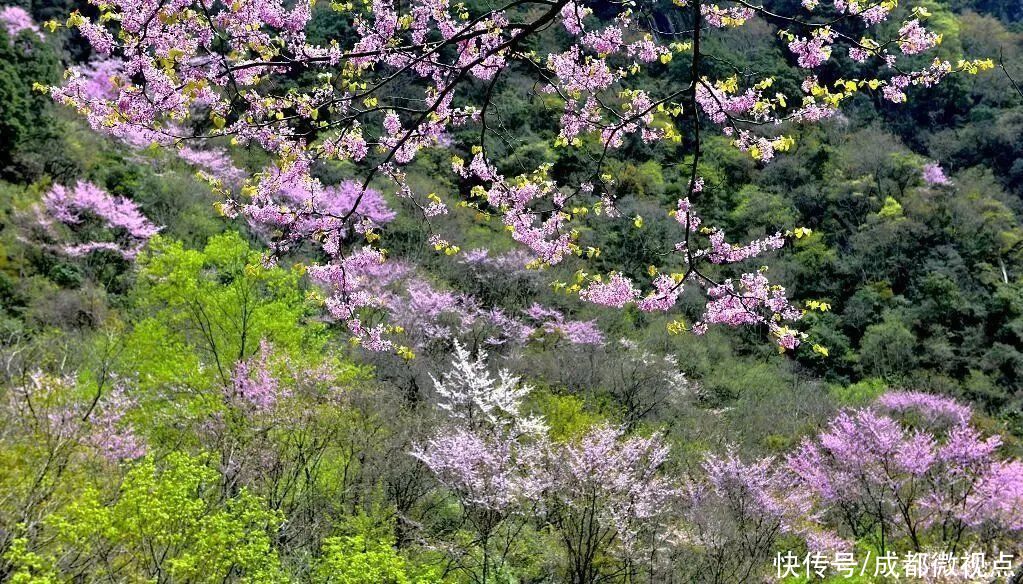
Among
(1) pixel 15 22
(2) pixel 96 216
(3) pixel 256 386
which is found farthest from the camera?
(1) pixel 15 22

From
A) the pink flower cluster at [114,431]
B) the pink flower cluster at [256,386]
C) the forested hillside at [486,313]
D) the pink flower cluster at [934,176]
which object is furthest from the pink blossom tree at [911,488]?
the pink flower cluster at [934,176]

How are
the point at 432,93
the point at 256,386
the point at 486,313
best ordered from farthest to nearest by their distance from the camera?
the point at 486,313 < the point at 256,386 < the point at 432,93

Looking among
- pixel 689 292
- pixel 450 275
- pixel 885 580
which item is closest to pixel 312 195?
pixel 885 580

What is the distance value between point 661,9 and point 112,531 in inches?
1941

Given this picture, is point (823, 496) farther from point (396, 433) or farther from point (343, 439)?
point (343, 439)

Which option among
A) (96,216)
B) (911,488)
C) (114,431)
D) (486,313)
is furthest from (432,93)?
(96,216)

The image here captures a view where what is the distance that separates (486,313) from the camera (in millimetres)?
25438

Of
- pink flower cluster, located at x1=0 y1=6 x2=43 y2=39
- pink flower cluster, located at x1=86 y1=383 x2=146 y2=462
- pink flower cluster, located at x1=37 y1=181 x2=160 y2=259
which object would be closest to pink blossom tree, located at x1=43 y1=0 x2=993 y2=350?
pink flower cluster, located at x1=86 y1=383 x2=146 y2=462

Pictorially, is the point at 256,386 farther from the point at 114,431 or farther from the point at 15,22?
the point at 15,22

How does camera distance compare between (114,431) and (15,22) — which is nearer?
(114,431)

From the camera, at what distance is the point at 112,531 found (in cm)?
574

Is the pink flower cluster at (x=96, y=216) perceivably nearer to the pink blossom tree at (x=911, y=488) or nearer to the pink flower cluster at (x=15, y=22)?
the pink flower cluster at (x=15, y=22)

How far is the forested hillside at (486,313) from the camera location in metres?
4.70

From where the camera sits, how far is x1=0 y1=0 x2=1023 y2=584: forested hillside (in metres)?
4.70
